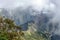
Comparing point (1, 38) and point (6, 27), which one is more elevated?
point (6, 27)

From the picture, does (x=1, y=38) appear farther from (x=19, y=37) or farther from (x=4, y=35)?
(x=19, y=37)

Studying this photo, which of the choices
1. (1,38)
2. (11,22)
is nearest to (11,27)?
(11,22)

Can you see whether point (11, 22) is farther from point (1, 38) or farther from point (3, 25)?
point (1, 38)

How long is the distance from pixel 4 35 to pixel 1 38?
1061 millimetres

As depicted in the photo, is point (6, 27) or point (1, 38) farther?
point (6, 27)

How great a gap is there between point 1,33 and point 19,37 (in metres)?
4.36

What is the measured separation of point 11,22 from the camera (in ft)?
152

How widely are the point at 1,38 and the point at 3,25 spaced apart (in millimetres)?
3407

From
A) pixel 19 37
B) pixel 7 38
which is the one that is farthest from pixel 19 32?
pixel 7 38

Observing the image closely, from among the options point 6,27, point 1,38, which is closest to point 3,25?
point 6,27

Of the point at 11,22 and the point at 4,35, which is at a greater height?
the point at 11,22

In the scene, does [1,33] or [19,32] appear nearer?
[1,33]

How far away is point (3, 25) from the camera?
4500cm

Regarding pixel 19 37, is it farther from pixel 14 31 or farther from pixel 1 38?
pixel 1 38
